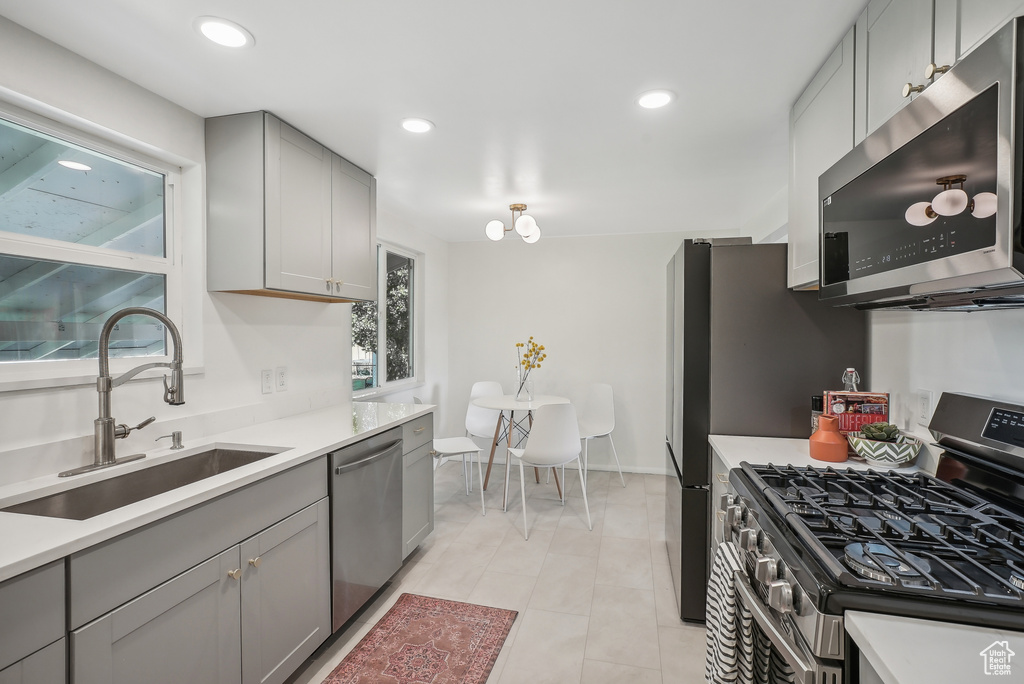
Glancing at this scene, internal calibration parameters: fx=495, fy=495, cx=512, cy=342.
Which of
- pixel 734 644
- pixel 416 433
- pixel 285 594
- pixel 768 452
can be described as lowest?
pixel 285 594

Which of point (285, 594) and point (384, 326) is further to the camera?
point (384, 326)

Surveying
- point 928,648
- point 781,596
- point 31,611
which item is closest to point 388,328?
point 31,611

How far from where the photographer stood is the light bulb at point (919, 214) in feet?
3.39

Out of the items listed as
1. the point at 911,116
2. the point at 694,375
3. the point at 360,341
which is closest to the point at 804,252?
the point at 694,375

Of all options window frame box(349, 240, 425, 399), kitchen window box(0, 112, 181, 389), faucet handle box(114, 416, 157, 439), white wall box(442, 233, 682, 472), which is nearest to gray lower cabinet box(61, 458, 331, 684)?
faucet handle box(114, 416, 157, 439)

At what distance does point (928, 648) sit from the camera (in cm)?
73

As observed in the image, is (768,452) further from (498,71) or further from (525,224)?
(525,224)

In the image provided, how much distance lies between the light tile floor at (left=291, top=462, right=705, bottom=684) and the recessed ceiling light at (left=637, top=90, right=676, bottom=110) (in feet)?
7.44

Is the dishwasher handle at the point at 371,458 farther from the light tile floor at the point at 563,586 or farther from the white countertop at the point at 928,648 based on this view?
the white countertop at the point at 928,648

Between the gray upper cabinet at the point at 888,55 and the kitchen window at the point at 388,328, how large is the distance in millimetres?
2928

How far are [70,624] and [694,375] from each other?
2.17 metres

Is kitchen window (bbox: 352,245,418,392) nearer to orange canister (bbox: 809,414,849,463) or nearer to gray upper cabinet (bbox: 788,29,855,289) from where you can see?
gray upper cabinet (bbox: 788,29,855,289)

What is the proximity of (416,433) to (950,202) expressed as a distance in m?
2.41
